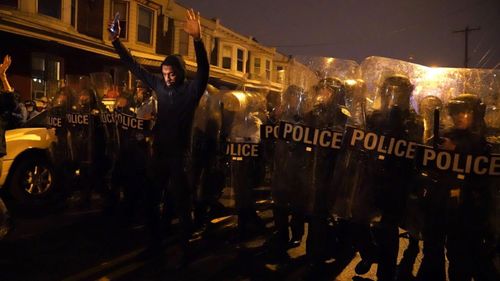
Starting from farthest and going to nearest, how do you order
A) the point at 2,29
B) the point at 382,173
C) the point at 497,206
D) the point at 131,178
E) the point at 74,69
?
the point at 74,69 → the point at 2,29 → the point at 131,178 → the point at 382,173 → the point at 497,206

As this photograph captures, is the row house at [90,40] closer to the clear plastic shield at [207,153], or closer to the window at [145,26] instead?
the window at [145,26]

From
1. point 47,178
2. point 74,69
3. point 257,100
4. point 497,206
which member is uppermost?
point 74,69

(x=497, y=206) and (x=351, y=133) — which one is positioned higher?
(x=351, y=133)

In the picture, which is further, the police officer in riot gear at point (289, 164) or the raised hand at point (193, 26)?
the police officer in riot gear at point (289, 164)

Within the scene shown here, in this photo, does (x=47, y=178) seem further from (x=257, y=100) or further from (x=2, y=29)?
(x=2, y=29)

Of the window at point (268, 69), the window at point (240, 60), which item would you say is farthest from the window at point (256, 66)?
the window at point (240, 60)

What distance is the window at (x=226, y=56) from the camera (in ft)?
89.1

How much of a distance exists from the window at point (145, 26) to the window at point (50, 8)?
4909 mm

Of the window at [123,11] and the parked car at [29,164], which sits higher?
the window at [123,11]

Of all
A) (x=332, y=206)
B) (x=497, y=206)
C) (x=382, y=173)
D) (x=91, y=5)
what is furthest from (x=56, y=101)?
(x=91, y=5)

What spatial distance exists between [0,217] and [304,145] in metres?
3.48

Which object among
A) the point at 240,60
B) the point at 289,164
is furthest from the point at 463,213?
the point at 240,60

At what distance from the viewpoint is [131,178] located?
5.96 m

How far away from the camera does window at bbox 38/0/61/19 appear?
574 inches
